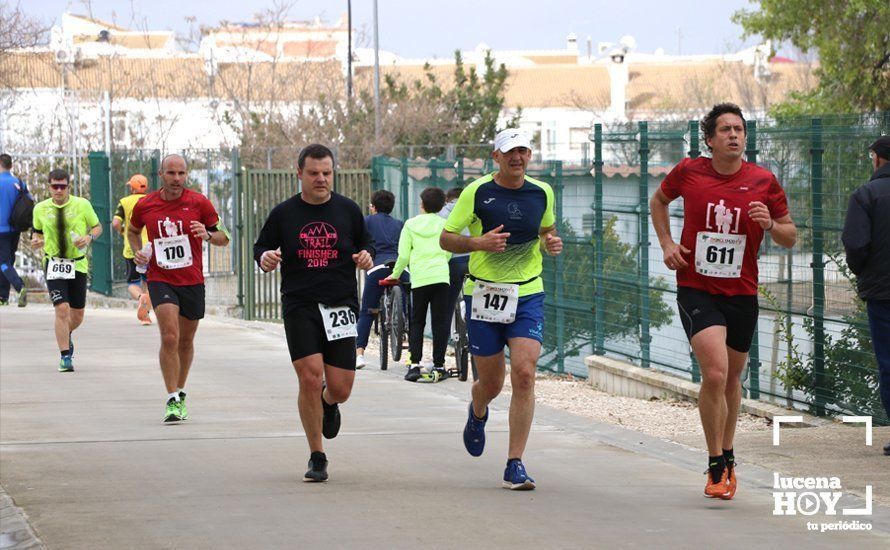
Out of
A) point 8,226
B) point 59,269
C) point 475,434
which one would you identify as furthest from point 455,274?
point 8,226

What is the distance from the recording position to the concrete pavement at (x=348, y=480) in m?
7.79

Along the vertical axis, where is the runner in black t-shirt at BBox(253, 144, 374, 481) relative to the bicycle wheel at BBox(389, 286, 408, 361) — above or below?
above

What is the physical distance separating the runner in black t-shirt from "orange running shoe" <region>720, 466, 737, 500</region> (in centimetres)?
227

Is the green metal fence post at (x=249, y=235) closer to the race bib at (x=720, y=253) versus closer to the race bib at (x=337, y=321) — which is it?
the race bib at (x=337, y=321)

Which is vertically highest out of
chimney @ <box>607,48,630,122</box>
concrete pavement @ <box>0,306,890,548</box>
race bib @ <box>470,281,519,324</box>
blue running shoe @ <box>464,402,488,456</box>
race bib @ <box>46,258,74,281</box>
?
chimney @ <box>607,48,630,122</box>

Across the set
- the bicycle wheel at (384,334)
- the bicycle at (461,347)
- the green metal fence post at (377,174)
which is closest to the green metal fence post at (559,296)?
the bicycle at (461,347)

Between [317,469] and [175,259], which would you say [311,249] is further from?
[175,259]

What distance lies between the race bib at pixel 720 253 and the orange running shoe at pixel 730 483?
1.04 meters

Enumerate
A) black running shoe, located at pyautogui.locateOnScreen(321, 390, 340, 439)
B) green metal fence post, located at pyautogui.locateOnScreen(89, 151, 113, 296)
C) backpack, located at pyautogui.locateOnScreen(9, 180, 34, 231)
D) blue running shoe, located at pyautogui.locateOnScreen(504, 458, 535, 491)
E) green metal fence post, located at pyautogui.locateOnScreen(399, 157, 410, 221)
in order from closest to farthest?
blue running shoe, located at pyautogui.locateOnScreen(504, 458, 535, 491) < black running shoe, located at pyautogui.locateOnScreen(321, 390, 340, 439) < green metal fence post, located at pyautogui.locateOnScreen(399, 157, 410, 221) < backpack, located at pyautogui.locateOnScreen(9, 180, 34, 231) < green metal fence post, located at pyautogui.locateOnScreen(89, 151, 113, 296)

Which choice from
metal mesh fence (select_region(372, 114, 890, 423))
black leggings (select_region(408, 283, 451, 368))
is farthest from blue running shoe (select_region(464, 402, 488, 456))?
black leggings (select_region(408, 283, 451, 368))

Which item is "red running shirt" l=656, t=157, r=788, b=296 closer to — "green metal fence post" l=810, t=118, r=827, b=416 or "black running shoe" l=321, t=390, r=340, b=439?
"black running shoe" l=321, t=390, r=340, b=439

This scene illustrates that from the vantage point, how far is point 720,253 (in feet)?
28.6

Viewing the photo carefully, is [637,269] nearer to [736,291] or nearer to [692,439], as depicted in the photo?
[692,439]

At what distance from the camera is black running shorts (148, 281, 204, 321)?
12242mm
